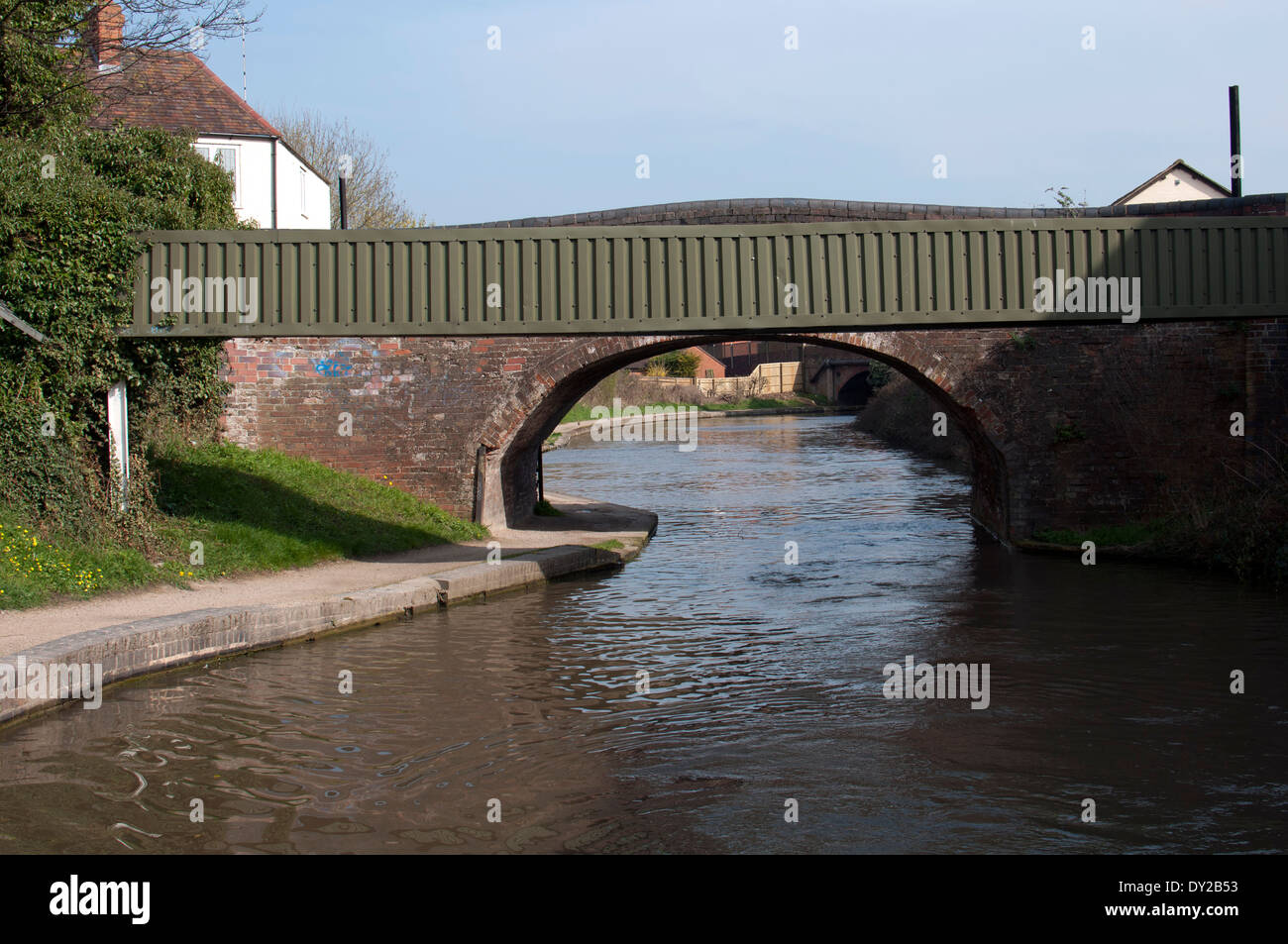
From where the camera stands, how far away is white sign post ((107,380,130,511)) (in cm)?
1191

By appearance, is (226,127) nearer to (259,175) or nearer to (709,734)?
(259,175)

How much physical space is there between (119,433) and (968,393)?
10.0 meters

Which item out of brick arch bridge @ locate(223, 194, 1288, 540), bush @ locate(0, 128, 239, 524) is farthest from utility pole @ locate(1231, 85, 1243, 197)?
bush @ locate(0, 128, 239, 524)

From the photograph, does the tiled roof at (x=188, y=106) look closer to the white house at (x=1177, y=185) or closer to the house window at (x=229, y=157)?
the house window at (x=229, y=157)

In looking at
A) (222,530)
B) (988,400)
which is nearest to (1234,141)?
(988,400)

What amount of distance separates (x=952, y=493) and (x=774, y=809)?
724 inches

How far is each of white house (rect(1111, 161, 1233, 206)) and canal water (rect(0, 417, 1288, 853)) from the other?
22510 millimetres

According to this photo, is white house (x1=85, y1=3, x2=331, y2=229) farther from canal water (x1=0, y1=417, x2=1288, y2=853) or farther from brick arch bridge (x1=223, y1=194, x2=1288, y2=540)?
canal water (x1=0, y1=417, x2=1288, y2=853)

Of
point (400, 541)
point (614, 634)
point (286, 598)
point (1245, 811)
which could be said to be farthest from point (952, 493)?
point (1245, 811)

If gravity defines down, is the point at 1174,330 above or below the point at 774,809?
above
